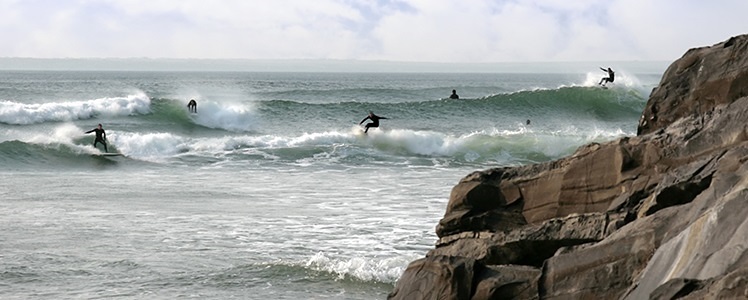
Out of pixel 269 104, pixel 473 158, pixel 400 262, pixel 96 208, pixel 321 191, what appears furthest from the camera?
pixel 269 104

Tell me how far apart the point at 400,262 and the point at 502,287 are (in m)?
4.63

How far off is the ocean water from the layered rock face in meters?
2.32

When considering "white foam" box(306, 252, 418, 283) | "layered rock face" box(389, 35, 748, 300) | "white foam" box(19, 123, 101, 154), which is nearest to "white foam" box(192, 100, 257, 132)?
"white foam" box(19, 123, 101, 154)

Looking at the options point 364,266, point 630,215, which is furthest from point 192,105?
point 630,215

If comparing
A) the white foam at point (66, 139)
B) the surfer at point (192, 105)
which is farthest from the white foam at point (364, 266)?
the surfer at point (192, 105)

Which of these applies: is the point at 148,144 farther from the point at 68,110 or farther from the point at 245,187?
the point at 245,187

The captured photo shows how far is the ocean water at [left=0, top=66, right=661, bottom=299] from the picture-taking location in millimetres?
12180

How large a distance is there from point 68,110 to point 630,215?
3530cm

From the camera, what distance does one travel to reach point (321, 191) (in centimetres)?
2039

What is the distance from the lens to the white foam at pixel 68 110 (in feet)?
128

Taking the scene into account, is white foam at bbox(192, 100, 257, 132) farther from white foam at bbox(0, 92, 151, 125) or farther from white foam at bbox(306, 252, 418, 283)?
white foam at bbox(306, 252, 418, 283)

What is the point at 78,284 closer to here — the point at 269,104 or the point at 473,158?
the point at 473,158

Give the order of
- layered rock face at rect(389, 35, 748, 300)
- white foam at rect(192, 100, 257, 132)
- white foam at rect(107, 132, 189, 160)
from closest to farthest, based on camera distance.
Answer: layered rock face at rect(389, 35, 748, 300), white foam at rect(107, 132, 189, 160), white foam at rect(192, 100, 257, 132)

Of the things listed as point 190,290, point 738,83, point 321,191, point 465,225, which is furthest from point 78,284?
point 321,191
